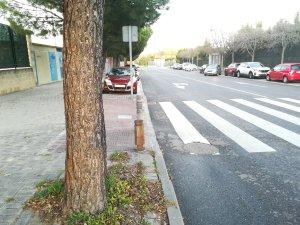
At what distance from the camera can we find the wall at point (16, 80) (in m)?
15.9

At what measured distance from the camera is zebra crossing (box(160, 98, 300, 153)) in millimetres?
7430

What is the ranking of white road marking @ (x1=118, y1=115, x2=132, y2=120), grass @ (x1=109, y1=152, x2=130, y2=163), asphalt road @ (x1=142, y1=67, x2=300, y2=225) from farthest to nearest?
white road marking @ (x1=118, y1=115, x2=132, y2=120) < grass @ (x1=109, y1=152, x2=130, y2=163) < asphalt road @ (x1=142, y1=67, x2=300, y2=225)

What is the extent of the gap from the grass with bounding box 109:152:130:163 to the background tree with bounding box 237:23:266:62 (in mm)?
35079

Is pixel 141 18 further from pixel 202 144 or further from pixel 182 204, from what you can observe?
pixel 182 204

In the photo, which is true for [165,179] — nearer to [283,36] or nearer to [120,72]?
[120,72]

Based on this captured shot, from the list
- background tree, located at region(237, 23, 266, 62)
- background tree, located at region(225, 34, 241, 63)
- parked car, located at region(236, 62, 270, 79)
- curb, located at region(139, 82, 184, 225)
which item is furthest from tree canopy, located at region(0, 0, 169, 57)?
background tree, located at region(225, 34, 241, 63)

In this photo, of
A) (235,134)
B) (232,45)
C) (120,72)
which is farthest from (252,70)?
(235,134)

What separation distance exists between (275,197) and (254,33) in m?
37.7

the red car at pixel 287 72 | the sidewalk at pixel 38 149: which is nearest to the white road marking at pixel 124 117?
the sidewalk at pixel 38 149

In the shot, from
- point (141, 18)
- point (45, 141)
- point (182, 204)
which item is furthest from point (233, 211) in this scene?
point (141, 18)

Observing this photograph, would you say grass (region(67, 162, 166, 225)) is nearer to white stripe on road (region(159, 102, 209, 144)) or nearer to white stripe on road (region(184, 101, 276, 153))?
white stripe on road (region(159, 102, 209, 144))

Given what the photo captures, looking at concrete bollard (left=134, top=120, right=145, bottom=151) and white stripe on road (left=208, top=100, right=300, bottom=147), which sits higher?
concrete bollard (left=134, top=120, right=145, bottom=151)

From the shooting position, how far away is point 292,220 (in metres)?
3.92

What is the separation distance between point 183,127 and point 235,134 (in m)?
1.50
